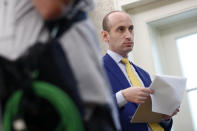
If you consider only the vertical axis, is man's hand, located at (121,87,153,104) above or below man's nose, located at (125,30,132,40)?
below

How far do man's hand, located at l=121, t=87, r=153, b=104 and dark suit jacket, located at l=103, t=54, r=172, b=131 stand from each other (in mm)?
111

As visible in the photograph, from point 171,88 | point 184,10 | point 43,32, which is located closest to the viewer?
point 43,32

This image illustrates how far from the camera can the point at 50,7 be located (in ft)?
2.90

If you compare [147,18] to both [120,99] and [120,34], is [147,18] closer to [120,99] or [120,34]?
[120,34]

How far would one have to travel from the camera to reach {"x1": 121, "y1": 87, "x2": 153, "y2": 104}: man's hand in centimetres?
184

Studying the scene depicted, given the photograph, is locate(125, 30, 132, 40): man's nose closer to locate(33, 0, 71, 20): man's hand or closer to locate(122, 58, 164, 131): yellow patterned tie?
locate(122, 58, 164, 131): yellow patterned tie

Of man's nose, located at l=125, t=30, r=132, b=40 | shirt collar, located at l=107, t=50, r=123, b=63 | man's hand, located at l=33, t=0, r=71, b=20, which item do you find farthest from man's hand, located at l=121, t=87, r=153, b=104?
man's hand, located at l=33, t=0, r=71, b=20

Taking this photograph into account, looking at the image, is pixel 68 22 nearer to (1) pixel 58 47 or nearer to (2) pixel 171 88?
(1) pixel 58 47

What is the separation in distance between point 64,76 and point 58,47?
8 centimetres

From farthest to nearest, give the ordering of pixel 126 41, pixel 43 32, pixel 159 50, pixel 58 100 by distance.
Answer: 1. pixel 159 50
2. pixel 126 41
3. pixel 43 32
4. pixel 58 100

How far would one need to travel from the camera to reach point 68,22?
0.98m

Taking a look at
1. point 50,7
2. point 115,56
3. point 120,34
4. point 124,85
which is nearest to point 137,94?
point 124,85

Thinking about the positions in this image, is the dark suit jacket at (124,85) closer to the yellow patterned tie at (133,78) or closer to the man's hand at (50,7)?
the yellow patterned tie at (133,78)

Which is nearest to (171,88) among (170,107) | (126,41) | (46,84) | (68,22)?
(170,107)
